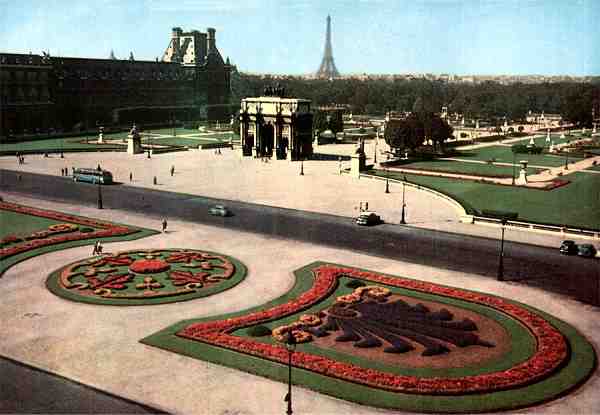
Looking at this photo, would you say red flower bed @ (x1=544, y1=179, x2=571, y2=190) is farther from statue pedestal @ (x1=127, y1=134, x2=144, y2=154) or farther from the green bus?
statue pedestal @ (x1=127, y1=134, x2=144, y2=154)

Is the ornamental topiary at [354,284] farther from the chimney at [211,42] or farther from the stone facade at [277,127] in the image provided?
the chimney at [211,42]

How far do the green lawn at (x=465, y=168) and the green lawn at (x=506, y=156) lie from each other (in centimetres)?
749

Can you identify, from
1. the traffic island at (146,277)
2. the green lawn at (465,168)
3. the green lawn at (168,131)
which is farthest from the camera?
the green lawn at (168,131)

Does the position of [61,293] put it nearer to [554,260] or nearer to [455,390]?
[455,390]

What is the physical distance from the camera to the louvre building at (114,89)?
135375mm

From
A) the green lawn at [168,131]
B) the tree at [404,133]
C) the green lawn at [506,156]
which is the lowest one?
the green lawn at [506,156]

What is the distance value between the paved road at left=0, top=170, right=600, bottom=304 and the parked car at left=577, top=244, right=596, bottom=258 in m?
0.72

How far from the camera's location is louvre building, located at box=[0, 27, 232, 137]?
135 metres

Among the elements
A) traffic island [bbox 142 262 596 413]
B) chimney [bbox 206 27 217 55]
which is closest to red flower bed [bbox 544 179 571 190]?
traffic island [bbox 142 262 596 413]

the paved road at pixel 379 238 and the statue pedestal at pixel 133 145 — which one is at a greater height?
the statue pedestal at pixel 133 145

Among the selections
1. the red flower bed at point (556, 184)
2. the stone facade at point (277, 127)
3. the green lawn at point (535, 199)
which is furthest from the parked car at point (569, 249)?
the stone facade at point (277, 127)

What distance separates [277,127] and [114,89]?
246 feet

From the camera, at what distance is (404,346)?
102 ft

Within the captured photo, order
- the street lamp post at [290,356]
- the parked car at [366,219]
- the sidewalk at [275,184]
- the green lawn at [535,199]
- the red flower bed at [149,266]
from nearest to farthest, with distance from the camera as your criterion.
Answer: the street lamp post at [290,356], the red flower bed at [149,266], the parked car at [366,219], the green lawn at [535,199], the sidewalk at [275,184]
